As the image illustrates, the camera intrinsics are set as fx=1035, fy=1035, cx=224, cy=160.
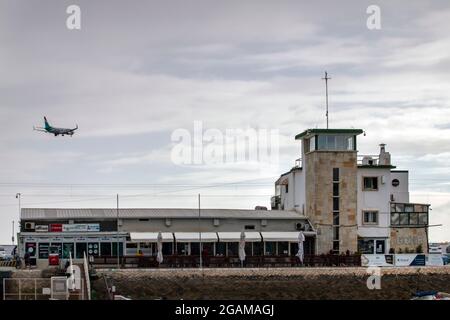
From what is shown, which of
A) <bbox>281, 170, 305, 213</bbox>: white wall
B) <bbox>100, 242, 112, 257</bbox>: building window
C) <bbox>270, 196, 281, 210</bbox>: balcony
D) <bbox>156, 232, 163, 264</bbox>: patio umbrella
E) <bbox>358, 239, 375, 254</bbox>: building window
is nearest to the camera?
<bbox>156, 232, 163, 264</bbox>: patio umbrella

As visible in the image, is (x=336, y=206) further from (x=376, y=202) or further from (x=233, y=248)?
(x=233, y=248)

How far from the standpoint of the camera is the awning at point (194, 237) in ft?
270

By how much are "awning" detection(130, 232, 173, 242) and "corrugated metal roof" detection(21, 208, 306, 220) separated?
2.16 metres

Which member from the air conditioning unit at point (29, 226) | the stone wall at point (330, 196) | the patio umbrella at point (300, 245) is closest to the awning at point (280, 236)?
the stone wall at point (330, 196)

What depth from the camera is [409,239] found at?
8956 cm

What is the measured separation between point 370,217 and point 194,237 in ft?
52.8

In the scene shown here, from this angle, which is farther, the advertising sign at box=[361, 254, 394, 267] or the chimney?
the chimney

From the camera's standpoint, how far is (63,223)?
268 feet

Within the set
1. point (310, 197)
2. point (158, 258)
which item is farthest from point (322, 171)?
point (158, 258)

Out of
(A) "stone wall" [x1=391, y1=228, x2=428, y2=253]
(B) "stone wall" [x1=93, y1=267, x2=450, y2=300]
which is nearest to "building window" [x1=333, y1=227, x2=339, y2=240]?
(A) "stone wall" [x1=391, y1=228, x2=428, y2=253]

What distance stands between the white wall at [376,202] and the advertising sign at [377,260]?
7.44m

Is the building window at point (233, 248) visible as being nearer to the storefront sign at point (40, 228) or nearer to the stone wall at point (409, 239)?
the stone wall at point (409, 239)

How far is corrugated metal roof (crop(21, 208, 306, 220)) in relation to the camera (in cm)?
8262

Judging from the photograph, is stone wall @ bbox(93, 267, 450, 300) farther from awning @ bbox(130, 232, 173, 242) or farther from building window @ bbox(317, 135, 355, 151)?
building window @ bbox(317, 135, 355, 151)
